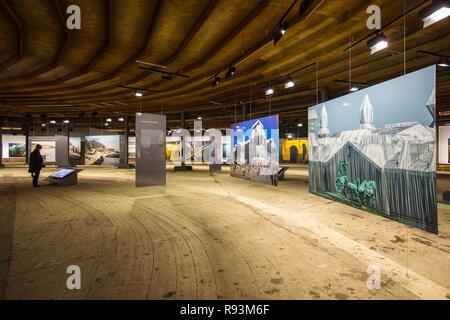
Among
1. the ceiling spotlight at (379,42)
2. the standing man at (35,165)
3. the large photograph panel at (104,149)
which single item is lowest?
the standing man at (35,165)

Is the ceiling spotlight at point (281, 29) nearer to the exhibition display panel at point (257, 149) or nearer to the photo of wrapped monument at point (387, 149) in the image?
the photo of wrapped monument at point (387, 149)

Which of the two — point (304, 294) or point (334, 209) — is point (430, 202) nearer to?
point (334, 209)

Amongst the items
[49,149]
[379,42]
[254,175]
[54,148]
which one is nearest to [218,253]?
[379,42]

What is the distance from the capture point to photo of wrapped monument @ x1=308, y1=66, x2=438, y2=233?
4.21 meters

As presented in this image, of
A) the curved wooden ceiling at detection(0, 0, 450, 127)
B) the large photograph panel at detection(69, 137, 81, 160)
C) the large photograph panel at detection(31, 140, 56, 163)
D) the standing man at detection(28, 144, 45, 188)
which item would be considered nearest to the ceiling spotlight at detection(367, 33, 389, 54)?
the curved wooden ceiling at detection(0, 0, 450, 127)

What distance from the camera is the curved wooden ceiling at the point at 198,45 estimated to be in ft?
16.5

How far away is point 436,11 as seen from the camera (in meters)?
4.05

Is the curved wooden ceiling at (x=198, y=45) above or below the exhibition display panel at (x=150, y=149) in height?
above

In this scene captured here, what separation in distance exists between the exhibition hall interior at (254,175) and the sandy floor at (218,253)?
2 cm

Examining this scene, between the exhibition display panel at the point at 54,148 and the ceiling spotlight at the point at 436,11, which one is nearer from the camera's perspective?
the ceiling spotlight at the point at 436,11

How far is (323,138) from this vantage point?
7.23 m

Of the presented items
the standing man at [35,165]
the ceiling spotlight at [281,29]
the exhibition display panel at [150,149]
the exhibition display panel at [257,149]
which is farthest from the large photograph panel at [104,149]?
the ceiling spotlight at [281,29]

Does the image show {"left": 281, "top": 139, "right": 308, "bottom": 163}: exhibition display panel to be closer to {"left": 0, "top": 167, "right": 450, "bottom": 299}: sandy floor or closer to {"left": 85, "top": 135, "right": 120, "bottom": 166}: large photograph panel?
{"left": 85, "top": 135, "right": 120, "bottom": 166}: large photograph panel
